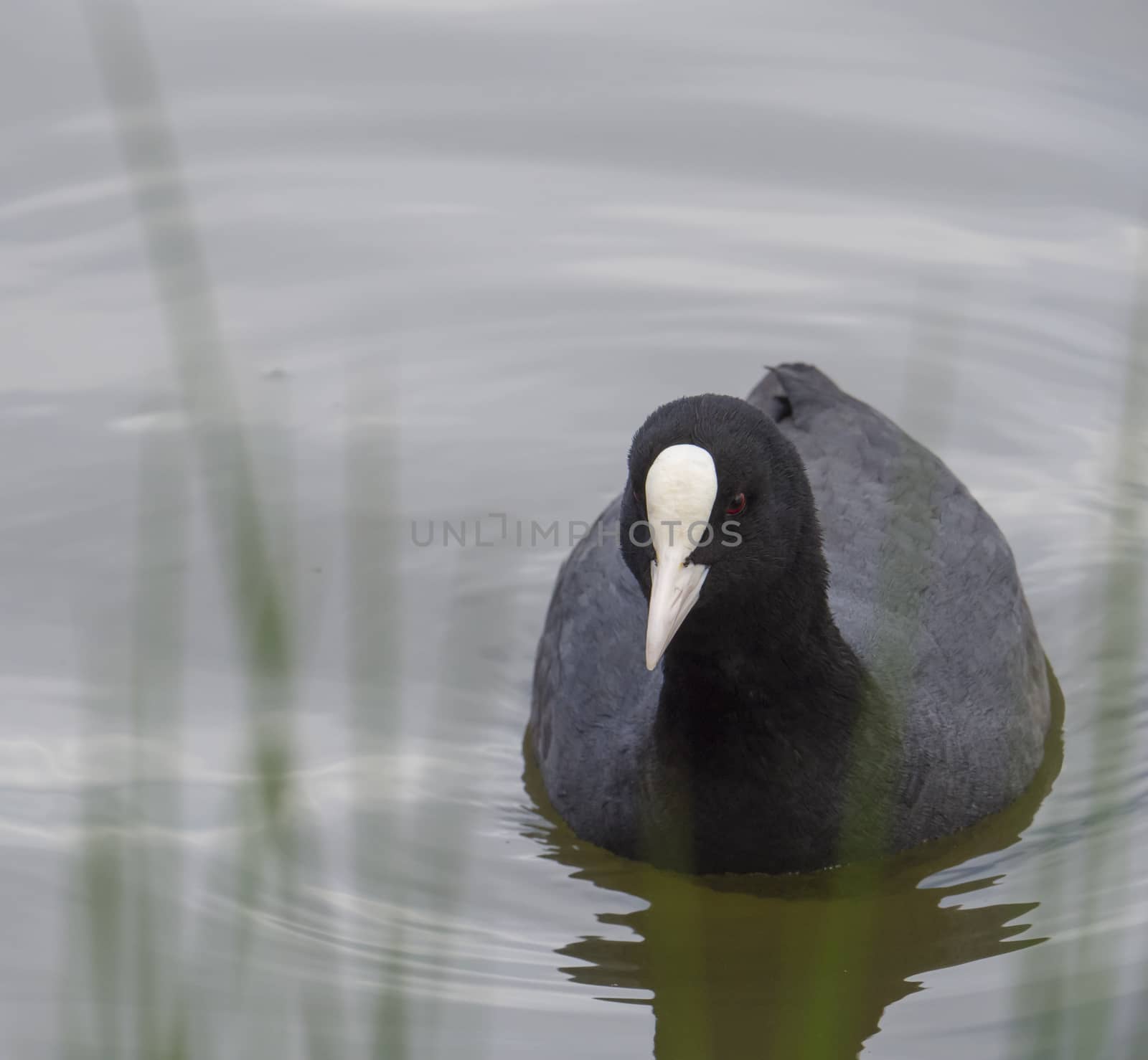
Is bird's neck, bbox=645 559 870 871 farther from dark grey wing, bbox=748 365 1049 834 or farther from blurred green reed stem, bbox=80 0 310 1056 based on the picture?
blurred green reed stem, bbox=80 0 310 1056

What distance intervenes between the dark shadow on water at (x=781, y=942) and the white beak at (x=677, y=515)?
2.52 ft

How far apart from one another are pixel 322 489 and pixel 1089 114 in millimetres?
3471

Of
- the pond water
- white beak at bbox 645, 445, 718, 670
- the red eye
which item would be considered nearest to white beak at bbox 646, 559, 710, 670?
white beak at bbox 645, 445, 718, 670

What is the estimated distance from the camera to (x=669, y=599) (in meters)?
3.49

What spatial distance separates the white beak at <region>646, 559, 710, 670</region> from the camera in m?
3.42

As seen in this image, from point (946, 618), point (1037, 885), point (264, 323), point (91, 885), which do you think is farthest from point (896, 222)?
point (91, 885)

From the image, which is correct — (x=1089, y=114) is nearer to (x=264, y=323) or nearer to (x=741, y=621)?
(x=264, y=323)

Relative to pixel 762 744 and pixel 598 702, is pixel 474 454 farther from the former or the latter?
pixel 762 744

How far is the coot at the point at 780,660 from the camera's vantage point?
366 cm

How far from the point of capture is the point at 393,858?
418 cm

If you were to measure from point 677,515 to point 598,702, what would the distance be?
2.98ft

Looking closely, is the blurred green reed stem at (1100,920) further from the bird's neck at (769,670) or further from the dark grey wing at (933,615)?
the bird's neck at (769,670)

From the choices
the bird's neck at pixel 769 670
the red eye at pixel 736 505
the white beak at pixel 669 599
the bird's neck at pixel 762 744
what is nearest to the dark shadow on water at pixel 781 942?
the bird's neck at pixel 762 744

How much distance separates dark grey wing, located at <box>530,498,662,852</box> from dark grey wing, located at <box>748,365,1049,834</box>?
497 millimetres
